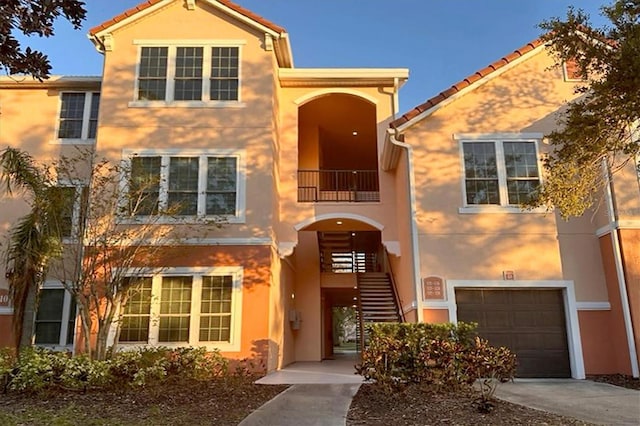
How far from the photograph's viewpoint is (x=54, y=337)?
540 inches

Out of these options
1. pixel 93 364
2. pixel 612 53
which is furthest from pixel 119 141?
pixel 612 53

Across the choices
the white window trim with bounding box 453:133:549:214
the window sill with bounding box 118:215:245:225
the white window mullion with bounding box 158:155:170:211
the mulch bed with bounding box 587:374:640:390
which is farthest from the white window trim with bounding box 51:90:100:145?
the mulch bed with bounding box 587:374:640:390

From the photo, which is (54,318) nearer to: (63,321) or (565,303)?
(63,321)

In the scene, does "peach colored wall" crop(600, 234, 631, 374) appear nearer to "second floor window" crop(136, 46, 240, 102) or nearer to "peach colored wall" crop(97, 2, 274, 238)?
"peach colored wall" crop(97, 2, 274, 238)

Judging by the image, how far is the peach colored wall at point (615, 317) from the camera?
11461mm

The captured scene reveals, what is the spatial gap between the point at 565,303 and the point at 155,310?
1015 cm

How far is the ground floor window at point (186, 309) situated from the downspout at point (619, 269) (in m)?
9.02

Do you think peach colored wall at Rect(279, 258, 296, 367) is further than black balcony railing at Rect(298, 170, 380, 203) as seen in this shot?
No

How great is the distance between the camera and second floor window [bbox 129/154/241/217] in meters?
13.0

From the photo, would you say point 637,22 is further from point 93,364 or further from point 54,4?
point 93,364

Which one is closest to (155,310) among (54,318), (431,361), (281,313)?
(54,318)

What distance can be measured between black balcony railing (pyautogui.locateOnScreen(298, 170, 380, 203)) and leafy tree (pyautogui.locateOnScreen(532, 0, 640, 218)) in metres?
7.64

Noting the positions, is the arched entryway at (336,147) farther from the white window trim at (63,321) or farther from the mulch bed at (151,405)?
the mulch bed at (151,405)

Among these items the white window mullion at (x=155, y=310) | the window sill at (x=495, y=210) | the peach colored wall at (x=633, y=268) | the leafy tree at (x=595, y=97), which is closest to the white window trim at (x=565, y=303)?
the peach colored wall at (x=633, y=268)
